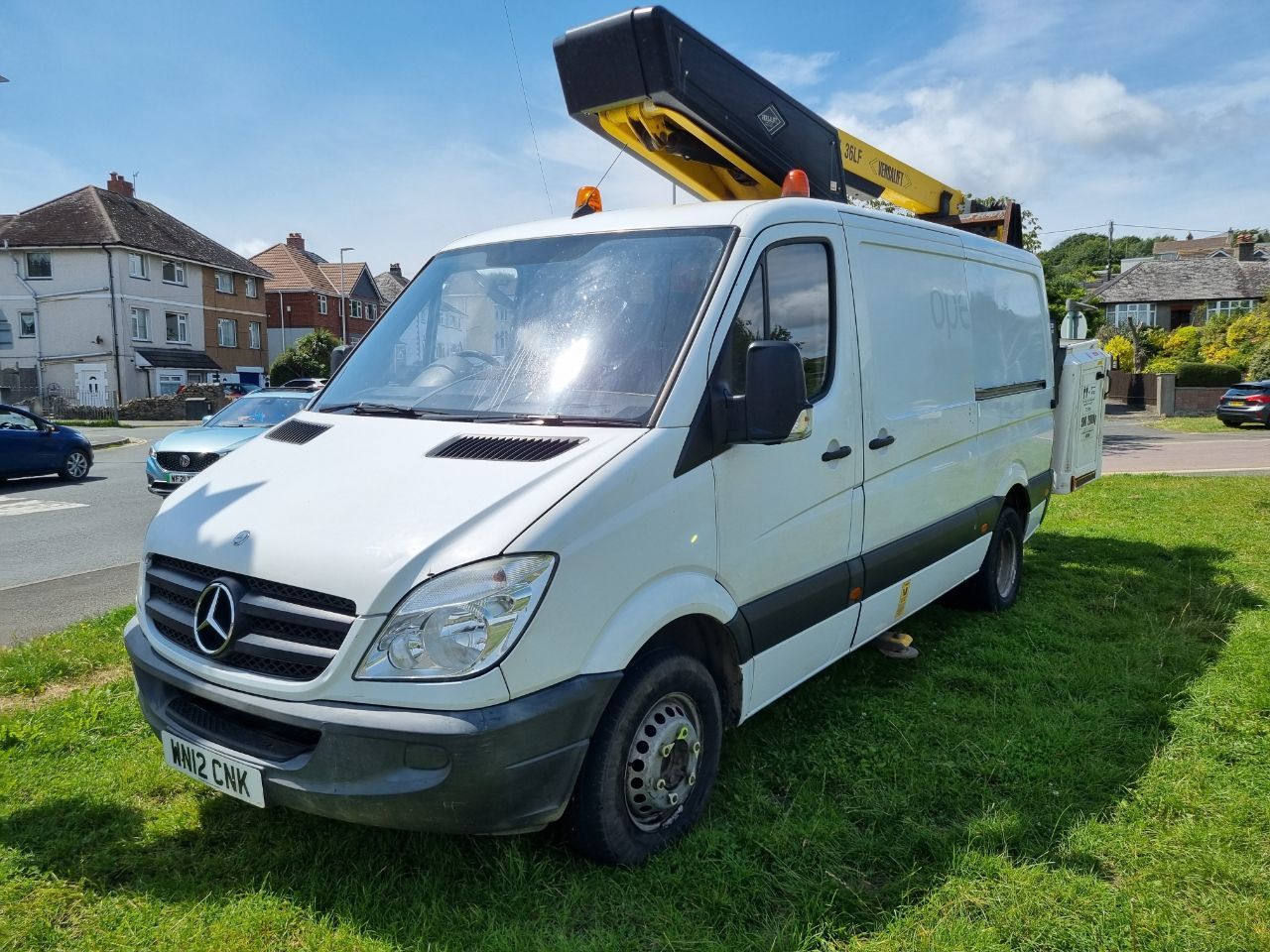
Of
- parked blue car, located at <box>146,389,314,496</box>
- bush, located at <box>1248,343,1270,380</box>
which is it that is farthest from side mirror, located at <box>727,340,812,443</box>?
bush, located at <box>1248,343,1270,380</box>

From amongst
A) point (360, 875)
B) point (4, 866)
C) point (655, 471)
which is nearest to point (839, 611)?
point (655, 471)

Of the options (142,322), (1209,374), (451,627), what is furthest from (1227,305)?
(451,627)

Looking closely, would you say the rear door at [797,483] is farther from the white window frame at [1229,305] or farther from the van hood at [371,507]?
the white window frame at [1229,305]

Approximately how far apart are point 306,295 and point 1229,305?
199ft

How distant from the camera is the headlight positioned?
2.62m

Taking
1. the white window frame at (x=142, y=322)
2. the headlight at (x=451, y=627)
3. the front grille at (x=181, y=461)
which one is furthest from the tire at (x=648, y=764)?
the white window frame at (x=142, y=322)

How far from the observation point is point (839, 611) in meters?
4.11

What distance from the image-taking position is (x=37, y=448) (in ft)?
50.8

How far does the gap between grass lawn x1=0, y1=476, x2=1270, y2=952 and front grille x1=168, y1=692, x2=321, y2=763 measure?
1.74 feet

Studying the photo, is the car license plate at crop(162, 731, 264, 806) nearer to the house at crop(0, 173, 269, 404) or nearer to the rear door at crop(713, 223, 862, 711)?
the rear door at crop(713, 223, 862, 711)

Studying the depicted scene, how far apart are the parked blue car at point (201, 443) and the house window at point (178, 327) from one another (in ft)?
122

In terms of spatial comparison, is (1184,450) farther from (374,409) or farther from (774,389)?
(374,409)

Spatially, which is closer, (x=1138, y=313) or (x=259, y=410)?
(x=259, y=410)

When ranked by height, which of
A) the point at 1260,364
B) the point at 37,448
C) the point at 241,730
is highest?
the point at 1260,364
